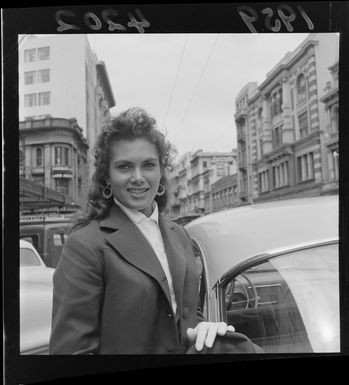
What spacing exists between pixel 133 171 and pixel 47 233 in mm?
593

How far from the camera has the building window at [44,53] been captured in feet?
9.01

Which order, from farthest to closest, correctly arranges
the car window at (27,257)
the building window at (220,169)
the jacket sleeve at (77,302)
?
the building window at (220,169)
the car window at (27,257)
the jacket sleeve at (77,302)

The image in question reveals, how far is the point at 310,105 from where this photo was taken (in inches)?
109

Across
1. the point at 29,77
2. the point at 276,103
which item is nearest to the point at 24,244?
the point at 29,77

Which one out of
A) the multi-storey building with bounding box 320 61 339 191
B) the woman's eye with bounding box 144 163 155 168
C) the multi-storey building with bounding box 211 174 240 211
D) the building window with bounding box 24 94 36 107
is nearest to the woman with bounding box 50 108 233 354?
the woman's eye with bounding box 144 163 155 168

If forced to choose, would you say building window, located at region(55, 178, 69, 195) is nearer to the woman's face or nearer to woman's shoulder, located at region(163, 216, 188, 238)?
the woman's face

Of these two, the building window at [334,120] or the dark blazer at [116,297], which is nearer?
the dark blazer at [116,297]

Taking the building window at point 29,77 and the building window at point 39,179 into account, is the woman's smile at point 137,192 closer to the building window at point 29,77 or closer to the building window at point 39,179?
the building window at point 39,179

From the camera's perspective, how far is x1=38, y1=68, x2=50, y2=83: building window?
2760 millimetres

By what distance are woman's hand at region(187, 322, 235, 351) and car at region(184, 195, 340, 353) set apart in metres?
0.03

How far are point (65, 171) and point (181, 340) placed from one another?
1.15m

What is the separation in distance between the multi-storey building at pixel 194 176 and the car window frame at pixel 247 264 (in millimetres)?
367

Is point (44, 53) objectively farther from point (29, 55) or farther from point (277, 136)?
point (277, 136)

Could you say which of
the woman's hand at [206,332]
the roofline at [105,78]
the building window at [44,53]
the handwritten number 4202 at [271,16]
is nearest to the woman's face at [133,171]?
the roofline at [105,78]
